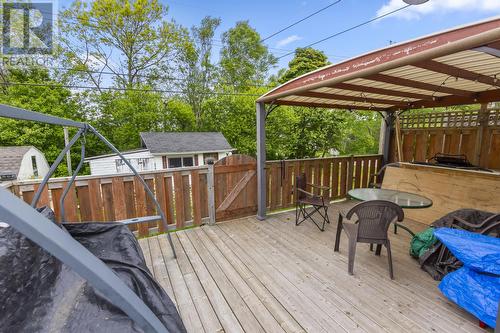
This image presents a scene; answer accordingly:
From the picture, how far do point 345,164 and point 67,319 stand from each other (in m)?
4.99

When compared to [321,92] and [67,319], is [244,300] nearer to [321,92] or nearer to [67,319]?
[67,319]

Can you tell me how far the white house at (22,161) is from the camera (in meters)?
10.4

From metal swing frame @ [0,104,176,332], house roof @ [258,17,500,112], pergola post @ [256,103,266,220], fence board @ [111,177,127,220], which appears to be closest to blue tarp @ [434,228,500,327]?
house roof @ [258,17,500,112]

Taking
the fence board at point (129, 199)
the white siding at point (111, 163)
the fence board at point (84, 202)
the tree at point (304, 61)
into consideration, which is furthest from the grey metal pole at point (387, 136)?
the white siding at point (111, 163)

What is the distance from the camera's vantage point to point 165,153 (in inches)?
491

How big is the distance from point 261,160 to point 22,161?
43.9 feet

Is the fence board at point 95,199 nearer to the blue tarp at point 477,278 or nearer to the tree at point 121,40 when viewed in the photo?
the blue tarp at point 477,278

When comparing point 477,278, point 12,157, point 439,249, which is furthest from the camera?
point 12,157

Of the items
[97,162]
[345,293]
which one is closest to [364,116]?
[345,293]

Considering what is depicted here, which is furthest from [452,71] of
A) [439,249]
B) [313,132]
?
[313,132]

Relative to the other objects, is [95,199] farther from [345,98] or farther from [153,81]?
[153,81]

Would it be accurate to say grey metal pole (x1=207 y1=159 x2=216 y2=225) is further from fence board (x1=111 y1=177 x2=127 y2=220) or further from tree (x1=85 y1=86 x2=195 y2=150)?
tree (x1=85 y1=86 x2=195 y2=150)

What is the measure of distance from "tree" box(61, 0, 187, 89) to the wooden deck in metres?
12.8

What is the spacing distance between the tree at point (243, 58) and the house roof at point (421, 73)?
12.2 metres
